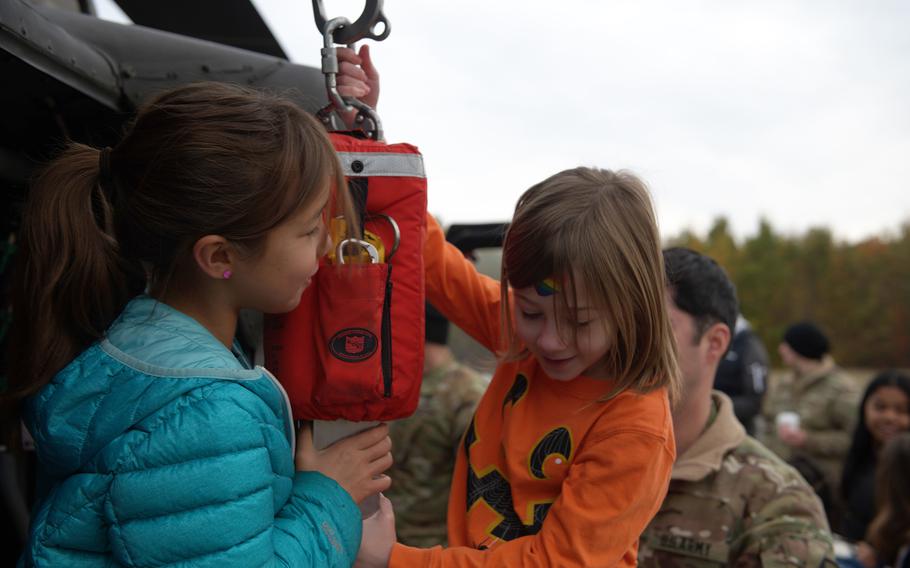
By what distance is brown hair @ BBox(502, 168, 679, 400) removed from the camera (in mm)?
1640

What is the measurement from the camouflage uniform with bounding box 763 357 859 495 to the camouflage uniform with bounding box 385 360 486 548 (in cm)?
370

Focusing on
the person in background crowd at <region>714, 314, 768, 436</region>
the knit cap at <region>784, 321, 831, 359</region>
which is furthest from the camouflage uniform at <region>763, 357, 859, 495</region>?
the person in background crowd at <region>714, 314, 768, 436</region>

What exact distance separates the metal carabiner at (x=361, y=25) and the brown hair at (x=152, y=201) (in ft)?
0.77

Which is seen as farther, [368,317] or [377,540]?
[377,540]

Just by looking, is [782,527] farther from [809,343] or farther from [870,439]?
[809,343]

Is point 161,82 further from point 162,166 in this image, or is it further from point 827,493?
point 827,493

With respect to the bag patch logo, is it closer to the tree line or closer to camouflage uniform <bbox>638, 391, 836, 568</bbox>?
A: camouflage uniform <bbox>638, 391, 836, 568</bbox>

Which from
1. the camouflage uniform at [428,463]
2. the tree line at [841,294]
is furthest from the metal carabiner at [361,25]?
the tree line at [841,294]

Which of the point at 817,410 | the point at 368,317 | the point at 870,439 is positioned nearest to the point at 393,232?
the point at 368,317

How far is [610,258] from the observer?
1.64 metres

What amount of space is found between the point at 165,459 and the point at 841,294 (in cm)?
3690

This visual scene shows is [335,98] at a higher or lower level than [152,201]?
higher

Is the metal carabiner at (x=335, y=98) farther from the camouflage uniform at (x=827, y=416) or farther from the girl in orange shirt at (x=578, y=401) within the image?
the camouflage uniform at (x=827, y=416)

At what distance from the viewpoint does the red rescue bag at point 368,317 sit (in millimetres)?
1546
